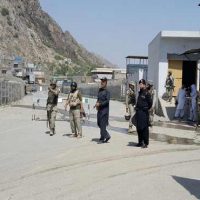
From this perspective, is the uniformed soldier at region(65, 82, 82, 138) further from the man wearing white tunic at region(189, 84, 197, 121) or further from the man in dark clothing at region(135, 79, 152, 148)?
the man wearing white tunic at region(189, 84, 197, 121)

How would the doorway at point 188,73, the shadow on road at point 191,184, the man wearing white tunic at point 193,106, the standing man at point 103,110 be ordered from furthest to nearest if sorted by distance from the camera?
the doorway at point 188,73 < the man wearing white tunic at point 193,106 < the standing man at point 103,110 < the shadow on road at point 191,184

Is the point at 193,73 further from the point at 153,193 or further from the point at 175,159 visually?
the point at 153,193

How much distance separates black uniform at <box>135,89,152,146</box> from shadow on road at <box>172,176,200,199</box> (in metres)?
3.72

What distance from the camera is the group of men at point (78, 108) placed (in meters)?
14.1

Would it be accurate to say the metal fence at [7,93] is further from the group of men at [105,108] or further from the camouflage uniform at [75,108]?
the camouflage uniform at [75,108]

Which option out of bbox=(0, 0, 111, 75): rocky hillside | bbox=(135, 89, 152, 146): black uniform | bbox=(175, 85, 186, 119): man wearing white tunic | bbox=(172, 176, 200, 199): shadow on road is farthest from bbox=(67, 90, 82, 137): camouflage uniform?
bbox=(0, 0, 111, 75): rocky hillside

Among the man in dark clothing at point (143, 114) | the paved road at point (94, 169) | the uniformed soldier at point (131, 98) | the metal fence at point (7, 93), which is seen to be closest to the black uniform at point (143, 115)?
the man in dark clothing at point (143, 114)

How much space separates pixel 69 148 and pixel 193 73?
1826 centimetres

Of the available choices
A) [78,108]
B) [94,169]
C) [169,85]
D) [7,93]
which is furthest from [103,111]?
[7,93]

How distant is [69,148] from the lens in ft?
43.5

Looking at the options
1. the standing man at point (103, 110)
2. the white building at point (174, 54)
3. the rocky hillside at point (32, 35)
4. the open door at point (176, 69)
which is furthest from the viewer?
the rocky hillside at point (32, 35)

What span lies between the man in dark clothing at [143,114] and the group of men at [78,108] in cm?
113

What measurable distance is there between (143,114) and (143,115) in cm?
4

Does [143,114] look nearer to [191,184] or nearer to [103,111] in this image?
[103,111]
